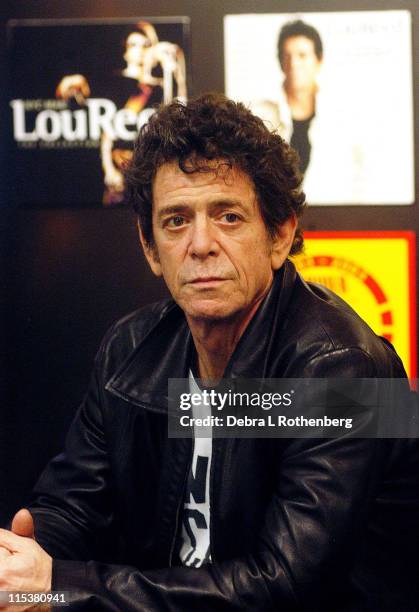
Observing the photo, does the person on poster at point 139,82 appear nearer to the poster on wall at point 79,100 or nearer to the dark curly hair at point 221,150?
the poster on wall at point 79,100

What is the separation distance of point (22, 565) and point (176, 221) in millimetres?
585

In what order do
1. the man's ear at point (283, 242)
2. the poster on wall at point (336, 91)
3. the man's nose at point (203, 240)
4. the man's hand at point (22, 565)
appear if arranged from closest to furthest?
the man's hand at point (22, 565) < the man's nose at point (203, 240) < the man's ear at point (283, 242) < the poster on wall at point (336, 91)

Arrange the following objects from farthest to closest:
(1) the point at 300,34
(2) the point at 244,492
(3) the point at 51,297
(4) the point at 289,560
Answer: (3) the point at 51,297 < (1) the point at 300,34 < (2) the point at 244,492 < (4) the point at 289,560

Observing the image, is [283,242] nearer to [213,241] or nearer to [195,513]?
[213,241]

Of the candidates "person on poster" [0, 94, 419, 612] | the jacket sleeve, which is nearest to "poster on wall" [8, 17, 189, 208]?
"person on poster" [0, 94, 419, 612]

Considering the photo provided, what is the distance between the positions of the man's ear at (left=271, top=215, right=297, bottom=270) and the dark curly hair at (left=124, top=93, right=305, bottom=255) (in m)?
0.01

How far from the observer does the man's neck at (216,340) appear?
145 centimetres

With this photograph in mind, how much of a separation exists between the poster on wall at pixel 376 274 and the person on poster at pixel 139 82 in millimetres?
444

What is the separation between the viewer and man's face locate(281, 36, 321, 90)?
1.92m

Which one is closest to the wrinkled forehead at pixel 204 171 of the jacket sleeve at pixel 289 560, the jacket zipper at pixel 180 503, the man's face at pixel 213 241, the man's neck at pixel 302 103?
the man's face at pixel 213 241

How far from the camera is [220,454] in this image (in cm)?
138

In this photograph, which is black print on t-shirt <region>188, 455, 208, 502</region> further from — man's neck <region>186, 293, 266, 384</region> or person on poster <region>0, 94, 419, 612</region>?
man's neck <region>186, 293, 266, 384</region>

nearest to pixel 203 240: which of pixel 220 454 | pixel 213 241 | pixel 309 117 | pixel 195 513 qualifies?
pixel 213 241

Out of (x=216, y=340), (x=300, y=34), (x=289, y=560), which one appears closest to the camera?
(x=289, y=560)
